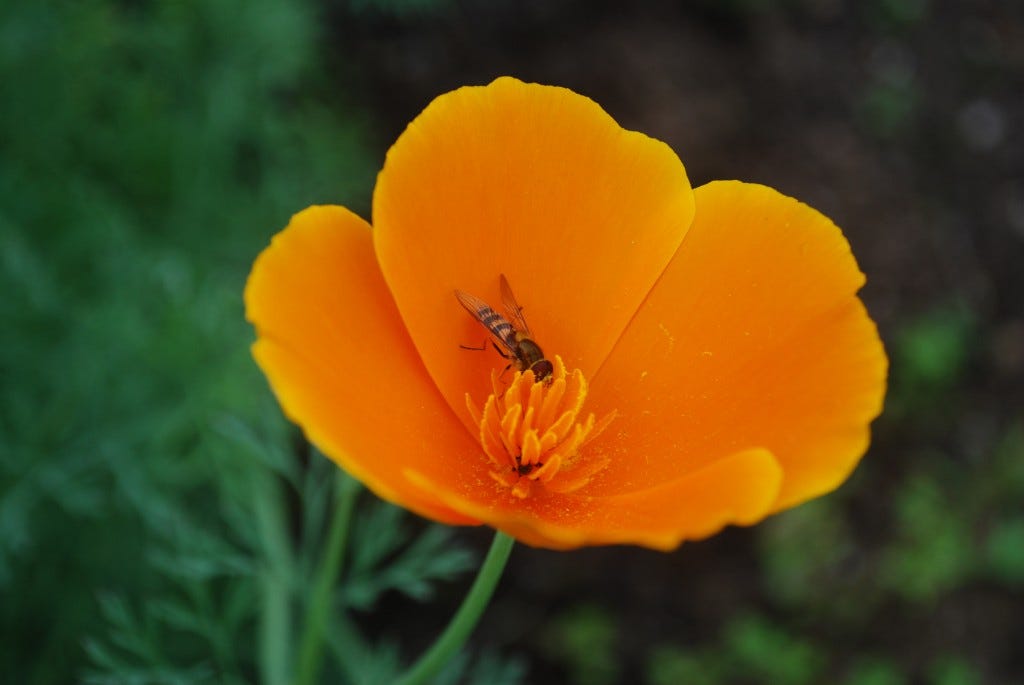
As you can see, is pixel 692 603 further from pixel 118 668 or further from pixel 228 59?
pixel 228 59

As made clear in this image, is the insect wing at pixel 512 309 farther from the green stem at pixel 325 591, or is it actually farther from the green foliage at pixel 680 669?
the green foliage at pixel 680 669

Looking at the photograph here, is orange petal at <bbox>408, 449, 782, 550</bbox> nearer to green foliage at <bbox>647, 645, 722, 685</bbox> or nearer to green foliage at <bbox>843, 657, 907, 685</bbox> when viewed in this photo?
green foliage at <bbox>647, 645, 722, 685</bbox>

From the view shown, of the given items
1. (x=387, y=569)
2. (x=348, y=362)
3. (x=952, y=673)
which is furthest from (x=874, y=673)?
(x=348, y=362)

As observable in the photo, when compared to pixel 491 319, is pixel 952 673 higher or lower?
lower

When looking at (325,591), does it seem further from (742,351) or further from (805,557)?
(805,557)

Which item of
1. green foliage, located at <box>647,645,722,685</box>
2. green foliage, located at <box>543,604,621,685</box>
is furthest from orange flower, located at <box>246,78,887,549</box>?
A: green foliage, located at <box>647,645,722,685</box>
